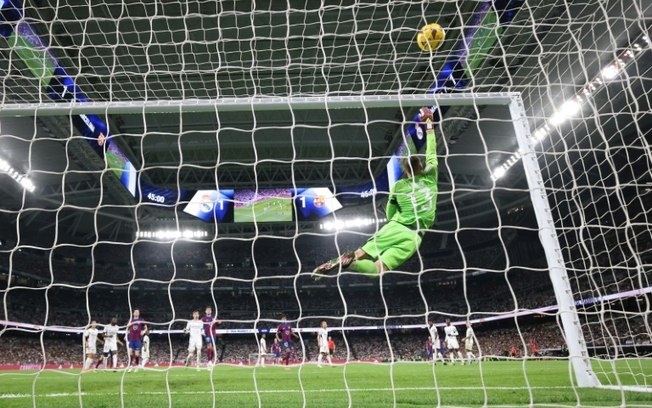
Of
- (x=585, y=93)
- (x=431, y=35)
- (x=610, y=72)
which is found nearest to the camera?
(x=585, y=93)

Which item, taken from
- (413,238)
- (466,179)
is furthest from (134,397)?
(466,179)

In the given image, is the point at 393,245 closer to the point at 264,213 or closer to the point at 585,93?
the point at 585,93

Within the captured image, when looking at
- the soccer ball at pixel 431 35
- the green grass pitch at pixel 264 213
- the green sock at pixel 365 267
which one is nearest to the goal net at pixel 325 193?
the green sock at pixel 365 267

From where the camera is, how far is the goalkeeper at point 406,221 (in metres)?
3.92

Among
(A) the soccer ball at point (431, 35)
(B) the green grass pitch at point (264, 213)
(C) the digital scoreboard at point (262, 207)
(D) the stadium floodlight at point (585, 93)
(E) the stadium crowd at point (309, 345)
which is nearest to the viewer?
(D) the stadium floodlight at point (585, 93)

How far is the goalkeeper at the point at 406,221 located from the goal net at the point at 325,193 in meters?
0.03

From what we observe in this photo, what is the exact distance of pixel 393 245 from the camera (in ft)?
13.4

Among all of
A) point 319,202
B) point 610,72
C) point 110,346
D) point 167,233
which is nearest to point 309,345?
point 167,233

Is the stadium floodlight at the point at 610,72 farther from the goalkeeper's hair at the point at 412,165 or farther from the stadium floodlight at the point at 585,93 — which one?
the goalkeeper's hair at the point at 412,165

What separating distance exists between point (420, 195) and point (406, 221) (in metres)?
0.28

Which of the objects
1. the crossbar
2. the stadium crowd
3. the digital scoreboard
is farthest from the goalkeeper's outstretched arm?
the stadium crowd

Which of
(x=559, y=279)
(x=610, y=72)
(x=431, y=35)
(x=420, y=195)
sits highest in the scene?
(x=610, y=72)

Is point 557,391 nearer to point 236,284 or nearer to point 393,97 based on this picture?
point 393,97

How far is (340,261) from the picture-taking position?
3.78 metres
